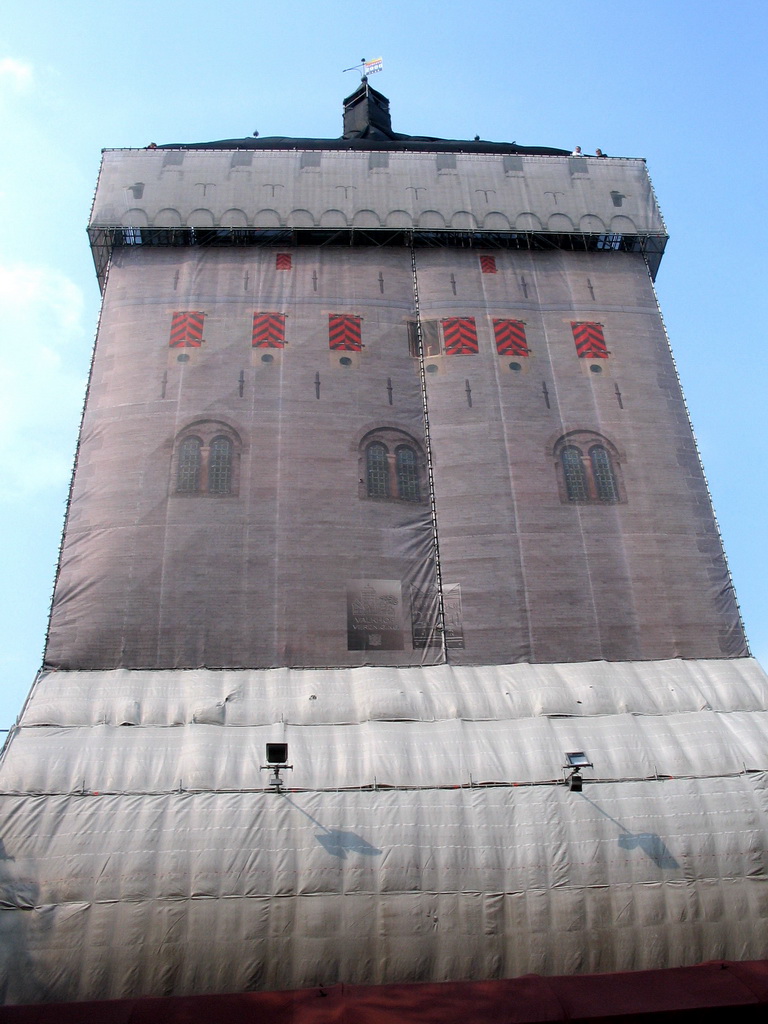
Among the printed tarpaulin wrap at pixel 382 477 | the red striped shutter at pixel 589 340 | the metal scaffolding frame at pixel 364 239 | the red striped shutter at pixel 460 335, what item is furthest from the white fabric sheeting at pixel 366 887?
the metal scaffolding frame at pixel 364 239

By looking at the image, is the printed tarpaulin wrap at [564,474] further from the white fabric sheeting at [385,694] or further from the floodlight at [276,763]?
the floodlight at [276,763]

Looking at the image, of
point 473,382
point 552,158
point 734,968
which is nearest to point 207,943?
point 734,968

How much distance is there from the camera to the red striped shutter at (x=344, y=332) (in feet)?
74.1

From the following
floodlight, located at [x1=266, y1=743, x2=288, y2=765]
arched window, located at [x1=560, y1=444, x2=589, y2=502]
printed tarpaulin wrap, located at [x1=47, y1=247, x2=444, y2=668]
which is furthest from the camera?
arched window, located at [x1=560, y1=444, x2=589, y2=502]

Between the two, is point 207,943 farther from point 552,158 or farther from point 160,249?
point 552,158

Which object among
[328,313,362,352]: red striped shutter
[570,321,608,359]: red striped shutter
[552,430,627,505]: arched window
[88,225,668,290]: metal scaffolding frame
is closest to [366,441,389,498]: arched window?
[328,313,362,352]: red striped shutter

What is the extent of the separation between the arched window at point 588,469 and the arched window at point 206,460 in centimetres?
874

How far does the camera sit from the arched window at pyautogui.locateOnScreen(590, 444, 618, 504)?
21.0m

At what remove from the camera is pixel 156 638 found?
17.9 meters

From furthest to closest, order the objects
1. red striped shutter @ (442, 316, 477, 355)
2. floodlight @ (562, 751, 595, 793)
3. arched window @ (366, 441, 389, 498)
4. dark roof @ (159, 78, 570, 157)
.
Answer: dark roof @ (159, 78, 570, 157) → red striped shutter @ (442, 316, 477, 355) → arched window @ (366, 441, 389, 498) → floodlight @ (562, 751, 595, 793)

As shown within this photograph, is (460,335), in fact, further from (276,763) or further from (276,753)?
(276,763)

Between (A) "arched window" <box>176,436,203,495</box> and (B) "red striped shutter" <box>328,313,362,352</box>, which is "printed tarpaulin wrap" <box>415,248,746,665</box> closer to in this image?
(B) "red striped shutter" <box>328,313,362,352</box>

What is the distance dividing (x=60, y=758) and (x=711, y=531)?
54.3ft

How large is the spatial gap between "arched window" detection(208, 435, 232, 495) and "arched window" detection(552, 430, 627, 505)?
8810 millimetres
